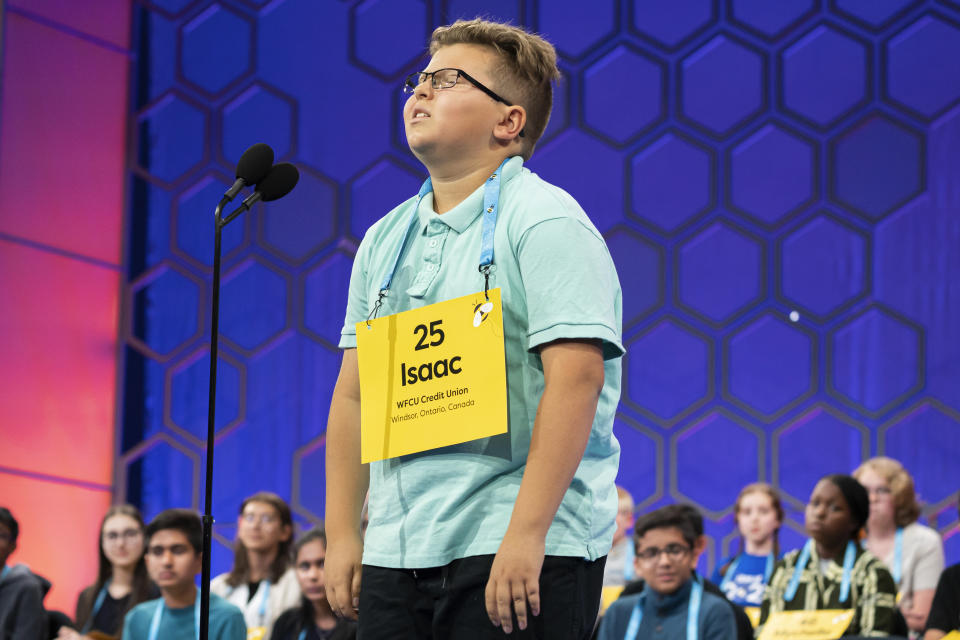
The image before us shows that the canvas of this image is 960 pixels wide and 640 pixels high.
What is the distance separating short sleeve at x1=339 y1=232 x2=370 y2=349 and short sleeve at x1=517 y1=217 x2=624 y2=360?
0.93 feet

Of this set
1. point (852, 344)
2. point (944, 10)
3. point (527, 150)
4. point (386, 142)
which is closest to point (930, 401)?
point (852, 344)

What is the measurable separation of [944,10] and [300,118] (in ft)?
9.58

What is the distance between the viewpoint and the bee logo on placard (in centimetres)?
146

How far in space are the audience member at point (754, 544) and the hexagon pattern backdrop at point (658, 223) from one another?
28.5 inches

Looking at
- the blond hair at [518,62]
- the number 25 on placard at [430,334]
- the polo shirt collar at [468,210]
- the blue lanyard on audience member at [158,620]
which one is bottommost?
the blue lanyard on audience member at [158,620]

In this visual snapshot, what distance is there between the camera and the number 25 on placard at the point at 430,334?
150cm

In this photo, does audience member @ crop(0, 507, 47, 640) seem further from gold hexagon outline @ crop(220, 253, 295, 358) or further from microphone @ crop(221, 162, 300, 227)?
microphone @ crop(221, 162, 300, 227)

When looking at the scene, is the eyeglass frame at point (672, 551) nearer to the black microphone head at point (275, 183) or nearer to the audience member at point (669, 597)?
the audience member at point (669, 597)

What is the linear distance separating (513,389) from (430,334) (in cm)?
12

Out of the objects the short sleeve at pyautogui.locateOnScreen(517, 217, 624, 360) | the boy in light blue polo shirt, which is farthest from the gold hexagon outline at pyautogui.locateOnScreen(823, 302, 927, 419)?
the short sleeve at pyautogui.locateOnScreen(517, 217, 624, 360)

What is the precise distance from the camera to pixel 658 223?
18.6 feet

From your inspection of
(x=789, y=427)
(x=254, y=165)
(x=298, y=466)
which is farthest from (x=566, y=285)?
(x=298, y=466)

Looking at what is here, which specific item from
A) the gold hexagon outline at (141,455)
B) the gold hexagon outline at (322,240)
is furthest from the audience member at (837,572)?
the gold hexagon outline at (141,455)

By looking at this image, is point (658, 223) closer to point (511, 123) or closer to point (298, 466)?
point (298, 466)
